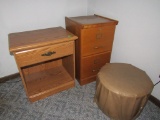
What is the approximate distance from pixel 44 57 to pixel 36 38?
0.20m

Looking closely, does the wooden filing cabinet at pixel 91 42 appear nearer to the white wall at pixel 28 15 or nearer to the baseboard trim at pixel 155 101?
the white wall at pixel 28 15

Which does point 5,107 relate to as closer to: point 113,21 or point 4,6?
point 4,6

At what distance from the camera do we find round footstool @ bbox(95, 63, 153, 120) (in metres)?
0.93

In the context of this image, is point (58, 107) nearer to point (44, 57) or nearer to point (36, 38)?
point (44, 57)

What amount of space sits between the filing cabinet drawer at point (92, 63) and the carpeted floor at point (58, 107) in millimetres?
194

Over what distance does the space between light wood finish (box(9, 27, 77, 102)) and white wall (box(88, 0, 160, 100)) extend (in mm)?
527

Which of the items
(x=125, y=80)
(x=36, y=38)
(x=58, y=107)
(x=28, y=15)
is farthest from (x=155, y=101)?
(x=28, y=15)

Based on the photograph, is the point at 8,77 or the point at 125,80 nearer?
the point at 125,80

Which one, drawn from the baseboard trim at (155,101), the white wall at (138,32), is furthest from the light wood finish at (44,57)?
the baseboard trim at (155,101)

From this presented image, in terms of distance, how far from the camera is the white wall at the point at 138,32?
1047 mm

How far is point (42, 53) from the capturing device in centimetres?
109

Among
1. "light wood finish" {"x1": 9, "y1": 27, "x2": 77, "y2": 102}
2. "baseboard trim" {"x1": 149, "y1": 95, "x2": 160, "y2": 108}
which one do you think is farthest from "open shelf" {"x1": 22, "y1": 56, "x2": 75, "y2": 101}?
"baseboard trim" {"x1": 149, "y1": 95, "x2": 160, "y2": 108}

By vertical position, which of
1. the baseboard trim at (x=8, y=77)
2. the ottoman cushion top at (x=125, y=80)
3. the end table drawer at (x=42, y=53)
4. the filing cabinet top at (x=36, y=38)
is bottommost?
the baseboard trim at (x=8, y=77)

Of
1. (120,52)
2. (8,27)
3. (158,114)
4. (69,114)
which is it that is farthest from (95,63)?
(8,27)
